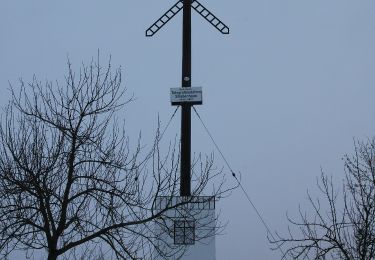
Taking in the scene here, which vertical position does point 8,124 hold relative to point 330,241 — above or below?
above

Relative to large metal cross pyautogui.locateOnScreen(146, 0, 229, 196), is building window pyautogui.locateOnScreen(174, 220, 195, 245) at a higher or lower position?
lower

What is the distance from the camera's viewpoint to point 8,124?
427 inches

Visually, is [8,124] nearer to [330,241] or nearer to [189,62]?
[330,241]

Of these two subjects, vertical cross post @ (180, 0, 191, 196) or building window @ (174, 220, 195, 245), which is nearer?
building window @ (174, 220, 195, 245)

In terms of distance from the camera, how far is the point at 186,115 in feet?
58.3

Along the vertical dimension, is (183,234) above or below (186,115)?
below

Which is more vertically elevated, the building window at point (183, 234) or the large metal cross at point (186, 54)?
the large metal cross at point (186, 54)

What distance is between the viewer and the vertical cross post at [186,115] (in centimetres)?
1675

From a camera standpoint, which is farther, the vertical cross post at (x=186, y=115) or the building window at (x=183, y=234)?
the vertical cross post at (x=186, y=115)

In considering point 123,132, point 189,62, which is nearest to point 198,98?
point 189,62

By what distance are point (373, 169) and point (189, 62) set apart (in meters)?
7.93

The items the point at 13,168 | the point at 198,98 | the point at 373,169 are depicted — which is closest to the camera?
the point at 13,168

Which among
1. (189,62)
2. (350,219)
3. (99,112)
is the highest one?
(189,62)

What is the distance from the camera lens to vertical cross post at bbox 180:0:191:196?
55.0 ft
